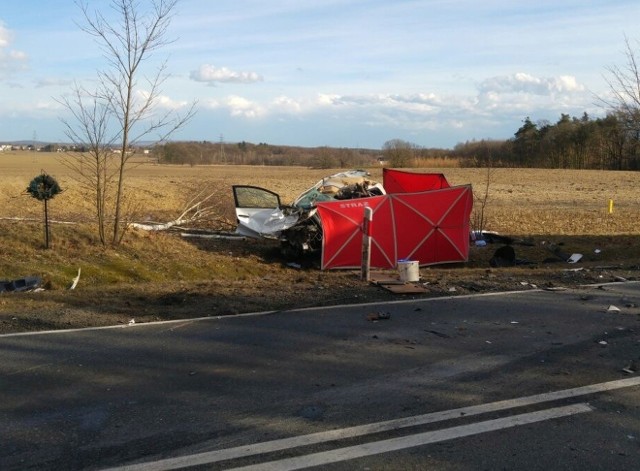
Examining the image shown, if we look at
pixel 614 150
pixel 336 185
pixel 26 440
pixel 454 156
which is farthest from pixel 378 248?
pixel 454 156

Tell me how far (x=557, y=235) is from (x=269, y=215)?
29.4 feet

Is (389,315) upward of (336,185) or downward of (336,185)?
downward

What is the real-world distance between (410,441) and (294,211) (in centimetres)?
1143

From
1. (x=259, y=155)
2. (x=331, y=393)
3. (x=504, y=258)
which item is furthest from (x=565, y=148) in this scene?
(x=331, y=393)

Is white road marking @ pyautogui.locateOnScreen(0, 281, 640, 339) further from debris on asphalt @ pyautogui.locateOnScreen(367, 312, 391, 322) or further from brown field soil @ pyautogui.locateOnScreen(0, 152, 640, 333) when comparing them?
debris on asphalt @ pyautogui.locateOnScreen(367, 312, 391, 322)

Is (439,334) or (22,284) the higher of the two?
(439,334)

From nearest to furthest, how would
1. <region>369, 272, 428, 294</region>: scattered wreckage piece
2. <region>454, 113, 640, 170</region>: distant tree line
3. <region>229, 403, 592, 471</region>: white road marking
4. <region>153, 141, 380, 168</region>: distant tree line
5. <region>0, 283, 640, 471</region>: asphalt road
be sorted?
1. <region>229, 403, 592, 471</region>: white road marking
2. <region>0, 283, 640, 471</region>: asphalt road
3. <region>369, 272, 428, 294</region>: scattered wreckage piece
4. <region>454, 113, 640, 170</region>: distant tree line
5. <region>153, 141, 380, 168</region>: distant tree line

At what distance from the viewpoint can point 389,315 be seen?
772 centimetres

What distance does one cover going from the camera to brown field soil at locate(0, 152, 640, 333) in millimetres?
8383

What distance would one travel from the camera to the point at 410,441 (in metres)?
4.25

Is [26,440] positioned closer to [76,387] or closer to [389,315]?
[76,387]

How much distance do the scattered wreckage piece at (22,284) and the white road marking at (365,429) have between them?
729 cm

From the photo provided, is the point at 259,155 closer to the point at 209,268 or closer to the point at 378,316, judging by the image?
the point at 209,268

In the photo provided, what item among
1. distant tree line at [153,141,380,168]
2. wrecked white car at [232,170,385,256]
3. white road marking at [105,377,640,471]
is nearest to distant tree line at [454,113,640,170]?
distant tree line at [153,141,380,168]
